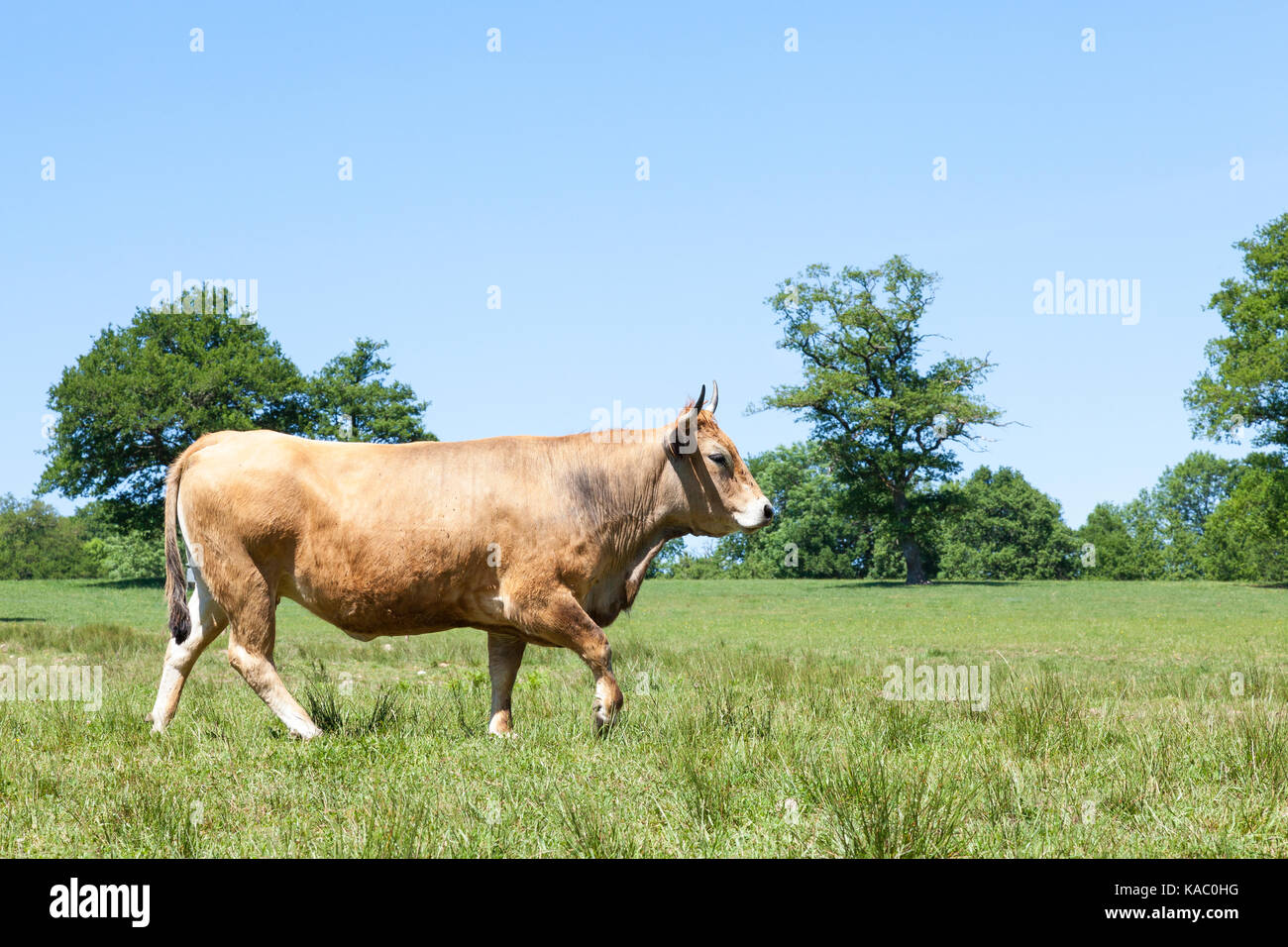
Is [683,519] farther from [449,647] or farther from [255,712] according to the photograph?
[449,647]

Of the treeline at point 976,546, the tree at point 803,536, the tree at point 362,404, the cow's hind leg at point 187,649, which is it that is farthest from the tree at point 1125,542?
the cow's hind leg at point 187,649

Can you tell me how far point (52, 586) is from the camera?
5575 centimetres

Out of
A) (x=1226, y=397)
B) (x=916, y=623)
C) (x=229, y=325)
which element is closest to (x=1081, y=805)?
(x=916, y=623)

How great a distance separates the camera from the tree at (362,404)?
221 ft

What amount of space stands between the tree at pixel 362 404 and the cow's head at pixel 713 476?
58.7 metres

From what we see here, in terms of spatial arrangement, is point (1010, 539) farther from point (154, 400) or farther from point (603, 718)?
point (603, 718)

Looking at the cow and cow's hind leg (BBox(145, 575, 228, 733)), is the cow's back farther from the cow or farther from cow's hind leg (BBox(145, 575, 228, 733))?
cow's hind leg (BBox(145, 575, 228, 733))

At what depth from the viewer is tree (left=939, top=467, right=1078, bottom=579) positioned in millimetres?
93938

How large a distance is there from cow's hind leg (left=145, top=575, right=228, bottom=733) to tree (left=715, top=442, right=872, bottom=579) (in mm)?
78439

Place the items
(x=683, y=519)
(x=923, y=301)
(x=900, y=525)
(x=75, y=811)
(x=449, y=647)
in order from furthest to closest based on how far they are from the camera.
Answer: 1. (x=923, y=301)
2. (x=900, y=525)
3. (x=449, y=647)
4. (x=683, y=519)
5. (x=75, y=811)

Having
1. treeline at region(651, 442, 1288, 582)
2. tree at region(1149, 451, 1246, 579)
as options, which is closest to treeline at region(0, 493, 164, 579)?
treeline at region(651, 442, 1288, 582)

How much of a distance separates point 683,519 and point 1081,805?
418cm

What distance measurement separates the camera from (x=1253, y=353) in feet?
177

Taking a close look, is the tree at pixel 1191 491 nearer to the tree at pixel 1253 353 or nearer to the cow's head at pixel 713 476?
the tree at pixel 1253 353
